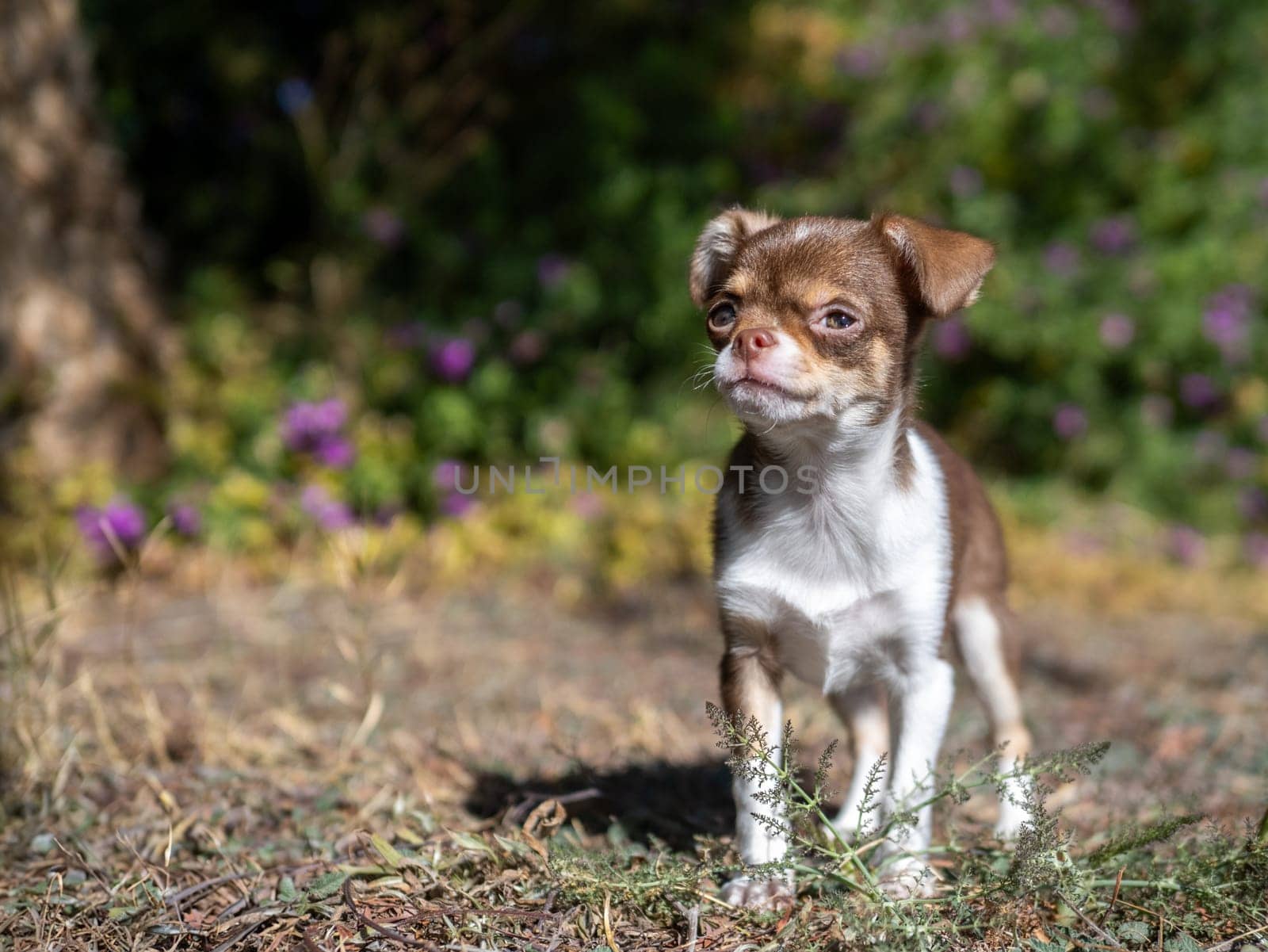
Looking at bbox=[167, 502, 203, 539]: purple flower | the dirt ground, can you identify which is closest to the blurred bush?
bbox=[167, 502, 203, 539]: purple flower

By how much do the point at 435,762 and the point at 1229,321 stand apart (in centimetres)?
629

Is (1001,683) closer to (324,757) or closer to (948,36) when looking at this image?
(324,757)

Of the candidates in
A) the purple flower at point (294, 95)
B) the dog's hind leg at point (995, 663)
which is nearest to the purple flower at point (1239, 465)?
the dog's hind leg at point (995, 663)

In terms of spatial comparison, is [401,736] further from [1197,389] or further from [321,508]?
[1197,389]

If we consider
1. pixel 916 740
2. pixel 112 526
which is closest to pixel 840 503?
pixel 916 740

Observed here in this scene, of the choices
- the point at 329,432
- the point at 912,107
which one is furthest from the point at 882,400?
the point at 912,107

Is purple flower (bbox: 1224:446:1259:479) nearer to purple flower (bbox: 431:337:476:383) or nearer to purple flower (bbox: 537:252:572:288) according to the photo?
purple flower (bbox: 537:252:572:288)

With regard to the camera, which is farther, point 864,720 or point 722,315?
point 864,720

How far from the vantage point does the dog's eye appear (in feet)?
9.71

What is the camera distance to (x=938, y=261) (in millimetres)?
2795

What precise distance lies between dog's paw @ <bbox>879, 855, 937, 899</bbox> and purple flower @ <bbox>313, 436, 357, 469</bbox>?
426 centimetres

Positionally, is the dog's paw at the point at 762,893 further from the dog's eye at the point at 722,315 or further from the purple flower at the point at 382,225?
the purple flower at the point at 382,225

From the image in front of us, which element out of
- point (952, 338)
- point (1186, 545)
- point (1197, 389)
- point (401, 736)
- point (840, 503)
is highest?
point (840, 503)

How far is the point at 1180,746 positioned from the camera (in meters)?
4.36
